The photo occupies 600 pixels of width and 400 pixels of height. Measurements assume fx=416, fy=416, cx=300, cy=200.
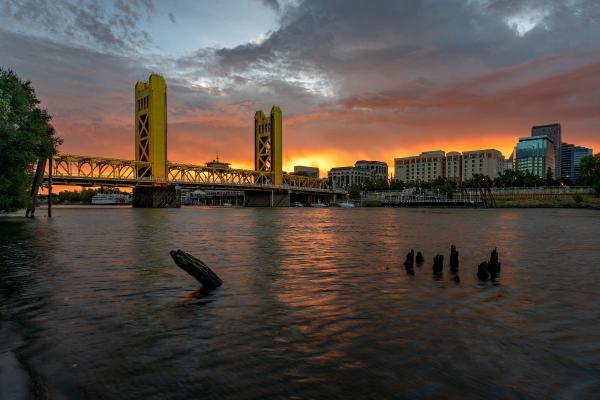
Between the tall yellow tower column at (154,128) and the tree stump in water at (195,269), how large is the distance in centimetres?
13624

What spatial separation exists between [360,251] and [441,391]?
60.1ft

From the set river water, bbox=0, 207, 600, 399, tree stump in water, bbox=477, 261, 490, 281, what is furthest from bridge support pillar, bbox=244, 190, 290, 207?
tree stump in water, bbox=477, 261, 490, 281

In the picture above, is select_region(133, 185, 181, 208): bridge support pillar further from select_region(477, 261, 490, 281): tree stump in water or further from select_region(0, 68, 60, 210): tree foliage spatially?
select_region(477, 261, 490, 281): tree stump in water

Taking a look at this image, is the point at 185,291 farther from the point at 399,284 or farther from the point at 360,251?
the point at 360,251

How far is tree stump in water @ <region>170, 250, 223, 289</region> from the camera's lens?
41.1 feet

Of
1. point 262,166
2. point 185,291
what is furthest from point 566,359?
point 262,166

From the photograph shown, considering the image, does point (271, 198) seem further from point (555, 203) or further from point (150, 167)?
point (555, 203)

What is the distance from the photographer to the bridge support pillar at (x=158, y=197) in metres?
139

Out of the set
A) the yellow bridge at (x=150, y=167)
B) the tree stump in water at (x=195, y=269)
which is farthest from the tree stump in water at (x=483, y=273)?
the yellow bridge at (x=150, y=167)

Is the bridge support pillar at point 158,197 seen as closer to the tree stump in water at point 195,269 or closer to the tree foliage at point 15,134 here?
the tree foliage at point 15,134

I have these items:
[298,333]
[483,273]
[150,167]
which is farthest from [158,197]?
[298,333]

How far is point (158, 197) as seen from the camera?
5492 inches

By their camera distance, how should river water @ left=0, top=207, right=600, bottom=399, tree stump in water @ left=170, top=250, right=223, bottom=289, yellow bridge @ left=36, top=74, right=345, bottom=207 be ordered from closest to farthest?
river water @ left=0, top=207, right=600, bottom=399, tree stump in water @ left=170, top=250, right=223, bottom=289, yellow bridge @ left=36, top=74, right=345, bottom=207

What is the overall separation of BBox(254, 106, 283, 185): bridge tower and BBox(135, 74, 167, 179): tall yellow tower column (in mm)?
53659
